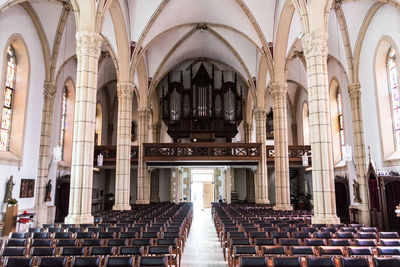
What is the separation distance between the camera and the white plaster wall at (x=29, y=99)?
517 inches

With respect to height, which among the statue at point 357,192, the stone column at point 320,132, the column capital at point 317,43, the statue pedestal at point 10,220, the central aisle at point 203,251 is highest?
the column capital at point 317,43

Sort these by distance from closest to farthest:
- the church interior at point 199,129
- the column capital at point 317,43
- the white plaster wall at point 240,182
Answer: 1. the church interior at point 199,129
2. the column capital at point 317,43
3. the white plaster wall at point 240,182

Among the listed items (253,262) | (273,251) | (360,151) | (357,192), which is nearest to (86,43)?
(273,251)

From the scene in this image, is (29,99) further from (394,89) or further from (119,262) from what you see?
(394,89)

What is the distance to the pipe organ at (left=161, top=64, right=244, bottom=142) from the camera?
25.3 metres

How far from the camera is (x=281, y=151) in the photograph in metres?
16.3

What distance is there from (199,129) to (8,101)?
1419 cm

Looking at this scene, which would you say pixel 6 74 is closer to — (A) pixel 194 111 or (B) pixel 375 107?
(A) pixel 194 111

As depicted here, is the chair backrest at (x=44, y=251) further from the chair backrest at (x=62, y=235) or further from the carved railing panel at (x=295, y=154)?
the carved railing panel at (x=295, y=154)

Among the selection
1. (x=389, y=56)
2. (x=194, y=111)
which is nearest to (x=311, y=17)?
(x=389, y=56)

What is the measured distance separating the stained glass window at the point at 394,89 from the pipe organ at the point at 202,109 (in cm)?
1209

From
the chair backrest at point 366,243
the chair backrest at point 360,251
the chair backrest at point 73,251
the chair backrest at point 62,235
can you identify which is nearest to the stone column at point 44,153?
the chair backrest at point 62,235

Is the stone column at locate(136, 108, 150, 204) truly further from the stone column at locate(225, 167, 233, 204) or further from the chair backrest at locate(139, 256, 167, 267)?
the chair backrest at locate(139, 256, 167, 267)

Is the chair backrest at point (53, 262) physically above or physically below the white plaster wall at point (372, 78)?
below
